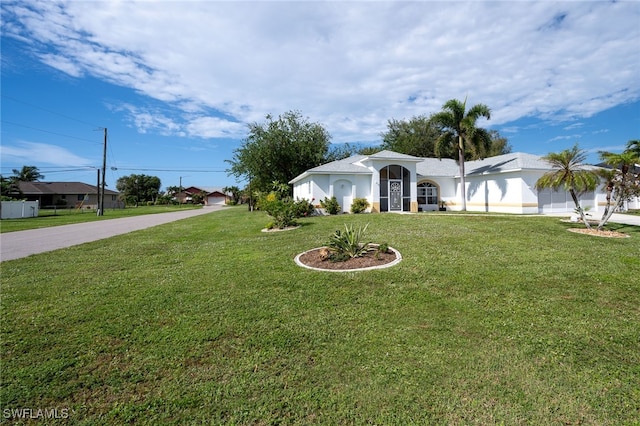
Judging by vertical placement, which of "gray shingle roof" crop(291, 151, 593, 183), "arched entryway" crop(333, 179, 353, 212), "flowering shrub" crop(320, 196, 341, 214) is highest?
"gray shingle roof" crop(291, 151, 593, 183)

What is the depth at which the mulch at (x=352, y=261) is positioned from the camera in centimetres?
675

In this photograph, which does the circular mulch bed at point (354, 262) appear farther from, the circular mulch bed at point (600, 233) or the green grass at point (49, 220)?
the green grass at point (49, 220)

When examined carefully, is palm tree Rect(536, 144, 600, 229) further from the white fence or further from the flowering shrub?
the white fence

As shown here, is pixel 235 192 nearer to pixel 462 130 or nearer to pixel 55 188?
pixel 55 188

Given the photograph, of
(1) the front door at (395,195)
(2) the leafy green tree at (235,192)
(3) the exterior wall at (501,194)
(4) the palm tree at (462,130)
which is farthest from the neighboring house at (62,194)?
(3) the exterior wall at (501,194)

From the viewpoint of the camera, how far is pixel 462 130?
2242 cm

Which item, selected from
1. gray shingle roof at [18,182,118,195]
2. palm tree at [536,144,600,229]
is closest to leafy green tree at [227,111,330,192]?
palm tree at [536,144,600,229]

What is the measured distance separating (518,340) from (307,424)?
9.52 ft

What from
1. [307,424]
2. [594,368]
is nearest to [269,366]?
[307,424]

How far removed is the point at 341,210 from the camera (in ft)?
68.3

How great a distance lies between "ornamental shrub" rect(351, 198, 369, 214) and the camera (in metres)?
20.2

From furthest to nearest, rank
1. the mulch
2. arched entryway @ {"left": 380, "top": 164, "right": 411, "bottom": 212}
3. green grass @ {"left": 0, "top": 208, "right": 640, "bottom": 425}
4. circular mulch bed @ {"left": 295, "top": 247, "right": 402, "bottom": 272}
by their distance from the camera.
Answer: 1. arched entryway @ {"left": 380, "top": 164, "right": 411, "bottom": 212}
2. the mulch
3. circular mulch bed @ {"left": 295, "top": 247, "right": 402, "bottom": 272}
4. green grass @ {"left": 0, "top": 208, "right": 640, "bottom": 425}

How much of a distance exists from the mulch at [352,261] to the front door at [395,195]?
13965 mm

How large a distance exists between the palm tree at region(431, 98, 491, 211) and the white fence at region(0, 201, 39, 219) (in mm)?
34358
